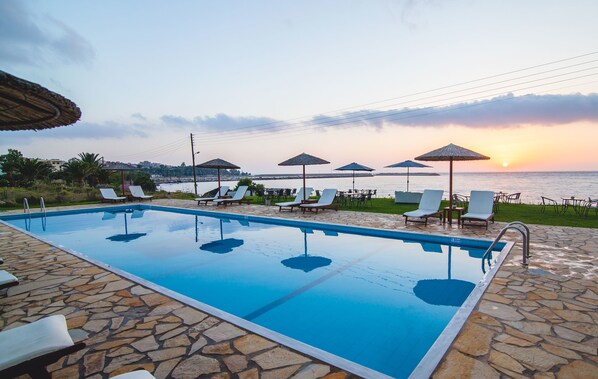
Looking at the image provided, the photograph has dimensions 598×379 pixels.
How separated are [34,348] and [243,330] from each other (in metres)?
1.54

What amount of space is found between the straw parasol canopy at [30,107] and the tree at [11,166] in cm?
3391

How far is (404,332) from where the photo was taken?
352cm

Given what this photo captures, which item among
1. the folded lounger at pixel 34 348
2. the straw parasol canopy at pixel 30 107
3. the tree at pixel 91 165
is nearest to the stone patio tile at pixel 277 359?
the folded lounger at pixel 34 348

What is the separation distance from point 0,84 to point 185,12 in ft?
32.6

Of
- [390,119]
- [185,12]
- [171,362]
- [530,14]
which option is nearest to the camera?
[171,362]

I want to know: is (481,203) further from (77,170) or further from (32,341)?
(77,170)

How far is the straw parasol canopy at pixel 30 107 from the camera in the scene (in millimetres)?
2090

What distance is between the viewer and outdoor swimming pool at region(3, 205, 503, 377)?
3.51m

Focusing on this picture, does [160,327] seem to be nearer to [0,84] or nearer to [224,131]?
[0,84]

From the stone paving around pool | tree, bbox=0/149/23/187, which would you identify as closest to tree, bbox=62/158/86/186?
tree, bbox=0/149/23/187

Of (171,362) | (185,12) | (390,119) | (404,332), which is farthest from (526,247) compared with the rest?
(390,119)

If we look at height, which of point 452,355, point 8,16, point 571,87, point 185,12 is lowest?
point 452,355

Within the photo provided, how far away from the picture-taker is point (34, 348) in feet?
5.87

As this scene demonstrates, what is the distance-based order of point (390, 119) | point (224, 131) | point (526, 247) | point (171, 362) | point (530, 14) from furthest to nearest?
1. point (224, 131)
2. point (390, 119)
3. point (530, 14)
4. point (526, 247)
5. point (171, 362)
